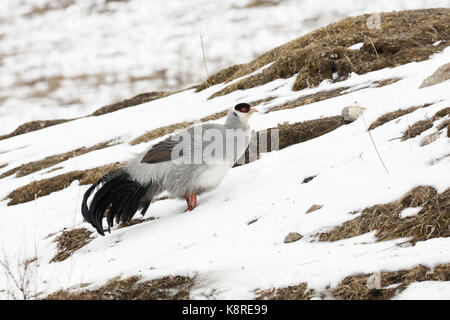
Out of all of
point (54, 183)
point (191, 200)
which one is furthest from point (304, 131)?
point (54, 183)

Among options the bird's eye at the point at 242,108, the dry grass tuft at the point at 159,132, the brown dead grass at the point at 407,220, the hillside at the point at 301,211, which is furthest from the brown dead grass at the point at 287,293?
the dry grass tuft at the point at 159,132

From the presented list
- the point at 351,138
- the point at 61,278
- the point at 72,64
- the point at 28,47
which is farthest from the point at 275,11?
the point at 61,278

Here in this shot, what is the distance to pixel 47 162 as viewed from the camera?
13.3m

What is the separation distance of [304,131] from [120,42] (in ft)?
132

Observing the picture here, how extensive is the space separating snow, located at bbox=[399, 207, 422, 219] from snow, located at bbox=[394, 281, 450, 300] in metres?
1.08

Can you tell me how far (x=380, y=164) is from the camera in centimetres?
564

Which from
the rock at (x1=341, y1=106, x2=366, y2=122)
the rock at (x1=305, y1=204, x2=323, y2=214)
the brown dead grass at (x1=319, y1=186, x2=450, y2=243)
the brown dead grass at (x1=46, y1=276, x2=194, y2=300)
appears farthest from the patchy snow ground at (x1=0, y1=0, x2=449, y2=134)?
the brown dead grass at (x1=46, y1=276, x2=194, y2=300)

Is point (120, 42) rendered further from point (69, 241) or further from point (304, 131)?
point (69, 241)

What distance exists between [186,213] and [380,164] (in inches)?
109

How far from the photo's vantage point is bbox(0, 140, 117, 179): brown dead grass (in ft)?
42.5

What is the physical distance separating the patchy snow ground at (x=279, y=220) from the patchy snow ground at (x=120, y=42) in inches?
843

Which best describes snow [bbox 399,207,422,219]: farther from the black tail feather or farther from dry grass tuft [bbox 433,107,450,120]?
the black tail feather

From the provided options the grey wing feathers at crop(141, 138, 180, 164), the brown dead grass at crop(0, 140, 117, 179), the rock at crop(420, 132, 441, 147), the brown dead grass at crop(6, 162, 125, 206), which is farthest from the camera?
the brown dead grass at crop(0, 140, 117, 179)
